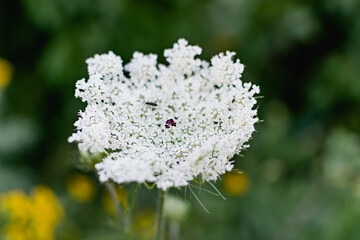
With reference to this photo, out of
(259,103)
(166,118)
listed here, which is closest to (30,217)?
(166,118)

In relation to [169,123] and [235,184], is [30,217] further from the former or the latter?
[235,184]

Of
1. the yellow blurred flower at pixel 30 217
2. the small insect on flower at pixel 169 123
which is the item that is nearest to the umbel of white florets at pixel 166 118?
the small insect on flower at pixel 169 123

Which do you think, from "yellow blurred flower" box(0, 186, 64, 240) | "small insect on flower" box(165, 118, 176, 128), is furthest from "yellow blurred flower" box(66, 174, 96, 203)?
"small insect on flower" box(165, 118, 176, 128)

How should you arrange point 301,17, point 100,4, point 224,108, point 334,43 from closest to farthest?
point 224,108 < point 100,4 < point 301,17 < point 334,43

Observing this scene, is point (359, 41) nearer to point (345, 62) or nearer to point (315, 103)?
point (345, 62)

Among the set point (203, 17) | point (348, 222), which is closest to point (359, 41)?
point (203, 17)

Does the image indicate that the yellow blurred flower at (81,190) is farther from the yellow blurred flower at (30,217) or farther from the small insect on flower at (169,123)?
the small insect on flower at (169,123)
